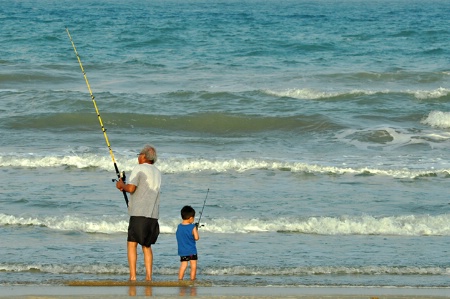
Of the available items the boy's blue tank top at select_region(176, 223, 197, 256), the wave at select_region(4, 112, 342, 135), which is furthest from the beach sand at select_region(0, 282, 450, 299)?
the wave at select_region(4, 112, 342, 135)

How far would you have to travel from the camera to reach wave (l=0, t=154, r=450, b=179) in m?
12.7

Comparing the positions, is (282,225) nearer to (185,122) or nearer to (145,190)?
(145,190)

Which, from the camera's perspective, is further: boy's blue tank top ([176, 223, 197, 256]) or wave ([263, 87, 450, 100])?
wave ([263, 87, 450, 100])

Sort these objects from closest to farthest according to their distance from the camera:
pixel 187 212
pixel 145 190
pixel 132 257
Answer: pixel 145 190 < pixel 132 257 < pixel 187 212

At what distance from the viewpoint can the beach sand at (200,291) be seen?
6906 mm

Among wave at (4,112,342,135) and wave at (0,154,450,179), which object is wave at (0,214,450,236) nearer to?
wave at (0,154,450,179)

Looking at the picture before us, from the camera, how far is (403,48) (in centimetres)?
3173

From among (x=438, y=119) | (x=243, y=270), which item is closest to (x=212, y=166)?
(x=243, y=270)

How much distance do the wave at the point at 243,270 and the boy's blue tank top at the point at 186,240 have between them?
435 mm

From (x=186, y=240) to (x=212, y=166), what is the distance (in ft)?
17.9

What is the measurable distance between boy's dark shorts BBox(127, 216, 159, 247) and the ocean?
51 cm

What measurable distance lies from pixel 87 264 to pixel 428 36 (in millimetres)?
29492

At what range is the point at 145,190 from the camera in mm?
7383

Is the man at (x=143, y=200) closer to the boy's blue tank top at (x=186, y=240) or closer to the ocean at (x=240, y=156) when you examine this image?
the boy's blue tank top at (x=186, y=240)
